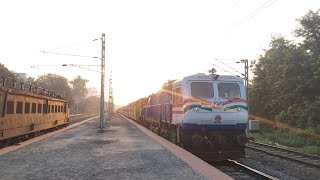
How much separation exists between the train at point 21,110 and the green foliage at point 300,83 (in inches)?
839

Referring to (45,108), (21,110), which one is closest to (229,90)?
(21,110)

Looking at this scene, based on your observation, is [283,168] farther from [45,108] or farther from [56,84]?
[56,84]

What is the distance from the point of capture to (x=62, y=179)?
8000 millimetres

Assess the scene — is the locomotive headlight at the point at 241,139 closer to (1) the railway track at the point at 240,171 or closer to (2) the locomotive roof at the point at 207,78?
(1) the railway track at the point at 240,171

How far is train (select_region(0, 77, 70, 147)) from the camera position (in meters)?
15.1

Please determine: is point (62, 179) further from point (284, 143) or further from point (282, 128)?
point (282, 128)

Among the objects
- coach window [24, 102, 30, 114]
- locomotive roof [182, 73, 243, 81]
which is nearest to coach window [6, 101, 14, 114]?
coach window [24, 102, 30, 114]

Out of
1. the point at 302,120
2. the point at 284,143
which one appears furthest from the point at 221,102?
the point at 302,120

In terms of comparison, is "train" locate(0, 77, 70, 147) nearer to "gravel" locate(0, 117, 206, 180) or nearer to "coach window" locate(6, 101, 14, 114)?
"coach window" locate(6, 101, 14, 114)

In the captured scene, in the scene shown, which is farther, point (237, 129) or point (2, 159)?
point (237, 129)

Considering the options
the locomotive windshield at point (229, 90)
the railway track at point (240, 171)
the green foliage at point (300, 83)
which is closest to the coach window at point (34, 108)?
the locomotive windshield at point (229, 90)

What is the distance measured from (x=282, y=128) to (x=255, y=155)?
21.1 meters

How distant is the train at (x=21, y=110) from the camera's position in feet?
49.5

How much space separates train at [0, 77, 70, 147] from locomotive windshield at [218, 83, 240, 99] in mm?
8666
